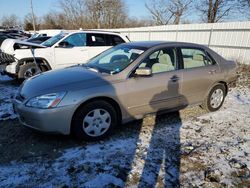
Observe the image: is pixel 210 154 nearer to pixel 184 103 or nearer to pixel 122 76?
pixel 184 103

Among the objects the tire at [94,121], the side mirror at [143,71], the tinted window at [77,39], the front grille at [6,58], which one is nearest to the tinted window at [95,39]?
the tinted window at [77,39]

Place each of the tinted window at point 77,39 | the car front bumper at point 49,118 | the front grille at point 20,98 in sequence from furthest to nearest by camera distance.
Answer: the tinted window at point 77,39, the front grille at point 20,98, the car front bumper at point 49,118

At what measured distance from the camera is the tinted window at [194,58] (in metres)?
4.70

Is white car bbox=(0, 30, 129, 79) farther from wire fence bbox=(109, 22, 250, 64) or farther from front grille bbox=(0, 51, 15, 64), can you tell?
wire fence bbox=(109, 22, 250, 64)

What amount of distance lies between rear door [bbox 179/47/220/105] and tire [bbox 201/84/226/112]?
0.76ft

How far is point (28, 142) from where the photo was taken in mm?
3814

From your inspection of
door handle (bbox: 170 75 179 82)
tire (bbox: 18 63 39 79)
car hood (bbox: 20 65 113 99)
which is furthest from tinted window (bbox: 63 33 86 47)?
door handle (bbox: 170 75 179 82)

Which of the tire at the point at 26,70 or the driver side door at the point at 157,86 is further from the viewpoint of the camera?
the tire at the point at 26,70

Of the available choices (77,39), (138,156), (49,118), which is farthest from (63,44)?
(138,156)

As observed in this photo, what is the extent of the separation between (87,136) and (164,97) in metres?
1.58

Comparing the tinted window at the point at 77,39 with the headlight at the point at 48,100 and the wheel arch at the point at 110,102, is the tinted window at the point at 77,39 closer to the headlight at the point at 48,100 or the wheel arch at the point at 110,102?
the wheel arch at the point at 110,102

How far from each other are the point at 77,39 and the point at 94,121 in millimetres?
5232

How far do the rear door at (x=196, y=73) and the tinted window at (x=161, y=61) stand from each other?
8.5 inches

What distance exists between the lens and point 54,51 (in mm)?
7793
